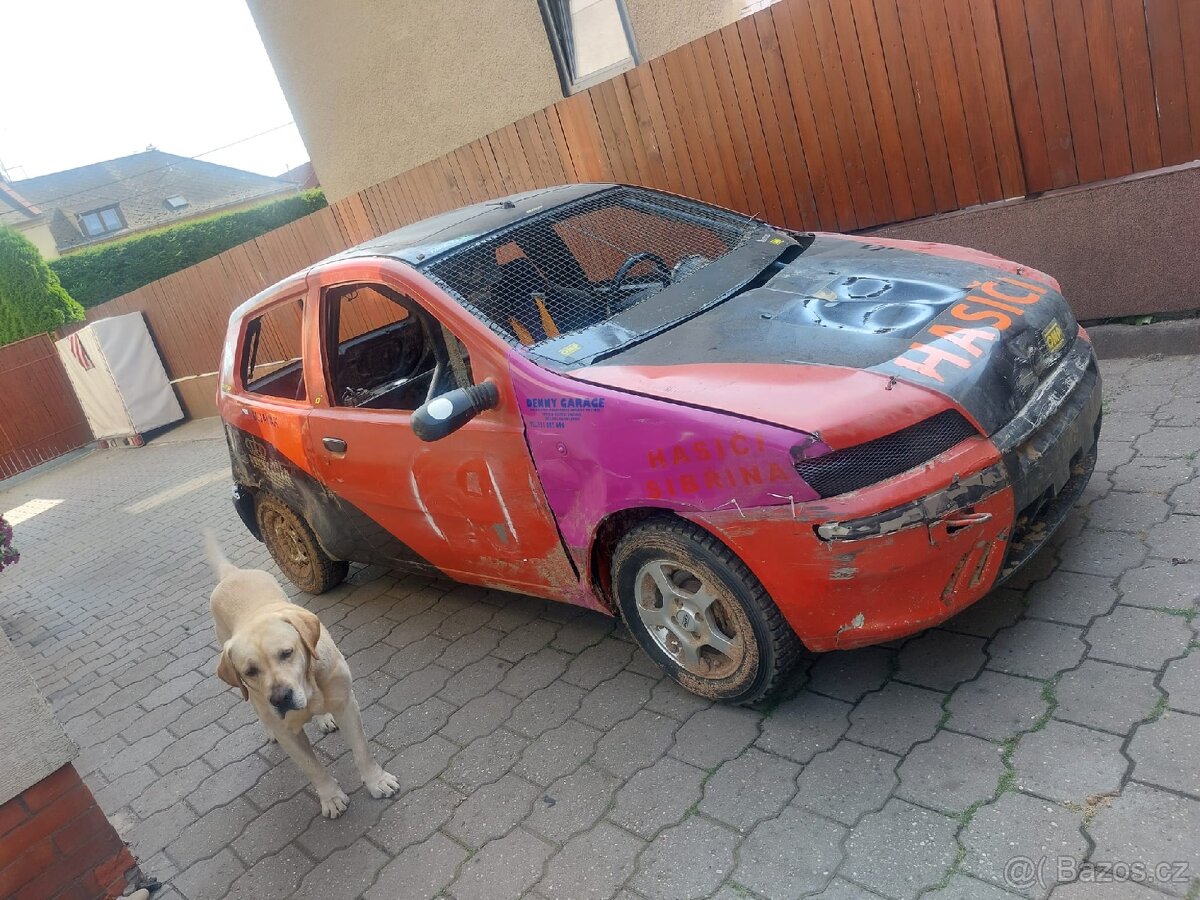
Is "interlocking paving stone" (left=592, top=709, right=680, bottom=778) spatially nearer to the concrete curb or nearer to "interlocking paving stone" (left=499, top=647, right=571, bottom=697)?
"interlocking paving stone" (left=499, top=647, right=571, bottom=697)

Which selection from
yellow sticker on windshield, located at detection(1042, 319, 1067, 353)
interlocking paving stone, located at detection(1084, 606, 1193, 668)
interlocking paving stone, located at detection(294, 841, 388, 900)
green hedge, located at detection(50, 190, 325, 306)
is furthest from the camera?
green hedge, located at detection(50, 190, 325, 306)

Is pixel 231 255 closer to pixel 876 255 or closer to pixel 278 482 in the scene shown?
pixel 278 482

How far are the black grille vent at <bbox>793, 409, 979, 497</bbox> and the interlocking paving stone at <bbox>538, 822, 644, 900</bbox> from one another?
1.24m

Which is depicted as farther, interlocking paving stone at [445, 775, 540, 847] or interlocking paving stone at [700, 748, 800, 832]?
interlocking paving stone at [445, 775, 540, 847]

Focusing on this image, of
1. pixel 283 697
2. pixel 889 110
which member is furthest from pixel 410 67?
pixel 283 697

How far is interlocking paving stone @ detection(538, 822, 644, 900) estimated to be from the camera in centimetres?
249

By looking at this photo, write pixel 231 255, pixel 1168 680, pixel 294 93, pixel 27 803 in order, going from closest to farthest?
pixel 1168 680 < pixel 27 803 < pixel 294 93 < pixel 231 255

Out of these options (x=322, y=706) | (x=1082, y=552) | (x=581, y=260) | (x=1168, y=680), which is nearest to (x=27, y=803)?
(x=322, y=706)

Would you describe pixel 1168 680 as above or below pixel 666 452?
below

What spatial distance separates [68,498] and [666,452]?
12620mm

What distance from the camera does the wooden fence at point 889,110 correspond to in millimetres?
4594

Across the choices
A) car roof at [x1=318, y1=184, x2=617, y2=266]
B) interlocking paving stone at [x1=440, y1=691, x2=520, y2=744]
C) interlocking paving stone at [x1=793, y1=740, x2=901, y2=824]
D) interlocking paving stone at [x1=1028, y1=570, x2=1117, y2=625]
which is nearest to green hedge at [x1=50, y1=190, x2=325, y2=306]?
car roof at [x1=318, y1=184, x2=617, y2=266]

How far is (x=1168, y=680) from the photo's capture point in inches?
101

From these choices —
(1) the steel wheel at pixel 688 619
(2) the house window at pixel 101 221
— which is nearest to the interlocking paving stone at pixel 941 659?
(1) the steel wheel at pixel 688 619
